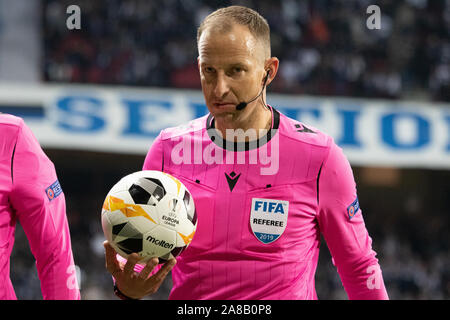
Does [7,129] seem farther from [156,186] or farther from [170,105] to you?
[170,105]

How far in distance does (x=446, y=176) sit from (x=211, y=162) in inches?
516

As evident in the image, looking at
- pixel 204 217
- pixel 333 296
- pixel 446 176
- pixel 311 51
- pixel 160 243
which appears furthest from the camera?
pixel 446 176

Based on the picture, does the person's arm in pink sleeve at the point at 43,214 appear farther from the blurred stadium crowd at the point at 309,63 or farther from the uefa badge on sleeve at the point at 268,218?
the blurred stadium crowd at the point at 309,63

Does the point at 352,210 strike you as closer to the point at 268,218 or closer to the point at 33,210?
the point at 268,218

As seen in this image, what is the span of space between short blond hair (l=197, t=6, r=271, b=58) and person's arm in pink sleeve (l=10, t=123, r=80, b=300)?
82 cm

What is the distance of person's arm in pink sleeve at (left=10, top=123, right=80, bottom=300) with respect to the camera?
2.45m

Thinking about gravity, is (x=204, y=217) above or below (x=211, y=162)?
below

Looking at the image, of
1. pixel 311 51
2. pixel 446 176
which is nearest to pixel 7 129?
pixel 311 51

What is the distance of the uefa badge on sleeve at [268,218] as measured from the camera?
2639mm

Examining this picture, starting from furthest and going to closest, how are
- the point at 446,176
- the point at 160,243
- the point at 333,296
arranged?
the point at 446,176 < the point at 333,296 < the point at 160,243

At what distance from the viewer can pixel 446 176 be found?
14844 millimetres

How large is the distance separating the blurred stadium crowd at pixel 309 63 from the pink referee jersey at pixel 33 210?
30.7 ft

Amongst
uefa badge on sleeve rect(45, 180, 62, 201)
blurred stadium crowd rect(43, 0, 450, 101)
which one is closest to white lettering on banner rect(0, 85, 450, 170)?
blurred stadium crowd rect(43, 0, 450, 101)

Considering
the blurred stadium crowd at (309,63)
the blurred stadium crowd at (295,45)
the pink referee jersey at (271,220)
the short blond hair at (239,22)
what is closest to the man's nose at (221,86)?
the short blond hair at (239,22)
